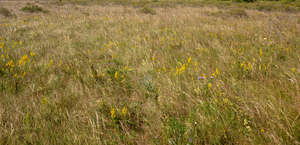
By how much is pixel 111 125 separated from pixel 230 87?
50.1 inches

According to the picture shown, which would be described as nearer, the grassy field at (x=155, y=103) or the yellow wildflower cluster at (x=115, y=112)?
the grassy field at (x=155, y=103)

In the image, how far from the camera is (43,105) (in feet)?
5.22

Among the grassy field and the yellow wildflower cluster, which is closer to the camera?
the grassy field

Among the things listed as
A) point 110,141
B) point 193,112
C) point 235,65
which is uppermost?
point 235,65

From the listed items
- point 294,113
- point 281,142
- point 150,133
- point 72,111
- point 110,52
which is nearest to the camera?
point 281,142

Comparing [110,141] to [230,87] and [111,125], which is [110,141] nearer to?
[111,125]

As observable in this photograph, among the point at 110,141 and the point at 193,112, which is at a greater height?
the point at 193,112

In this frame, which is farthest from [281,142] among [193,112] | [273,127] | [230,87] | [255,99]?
[230,87]

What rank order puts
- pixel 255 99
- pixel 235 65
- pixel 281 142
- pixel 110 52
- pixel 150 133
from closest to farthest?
pixel 281 142 → pixel 150 133 → pixel 255 99 → pixel 235 65 → pixel 110 52

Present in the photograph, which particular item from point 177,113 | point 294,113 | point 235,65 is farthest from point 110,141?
point 235,65

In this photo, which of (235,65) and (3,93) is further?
(235,65)

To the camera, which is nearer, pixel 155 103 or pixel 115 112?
pixel 115 112

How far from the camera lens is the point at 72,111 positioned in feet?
5.22

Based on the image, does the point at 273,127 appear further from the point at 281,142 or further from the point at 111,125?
the point at 111,125
